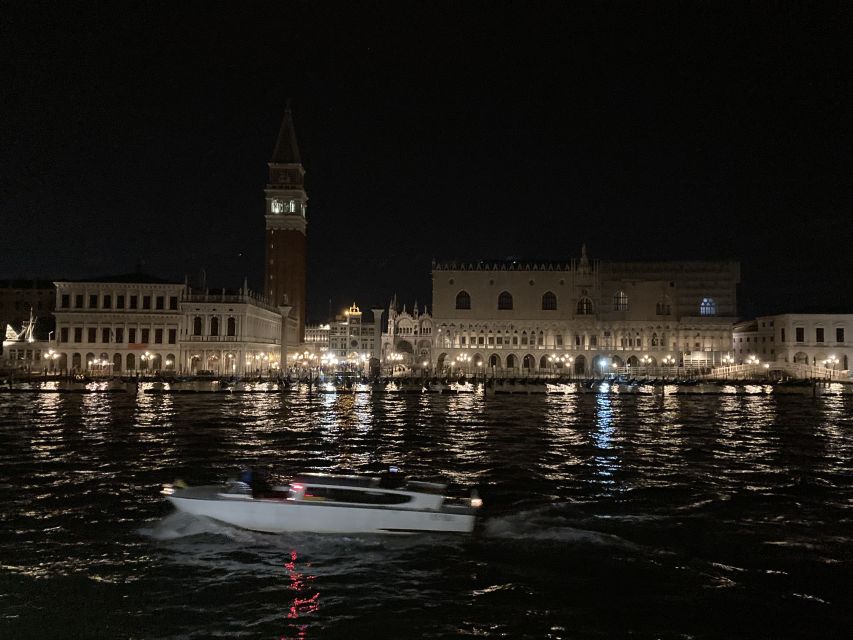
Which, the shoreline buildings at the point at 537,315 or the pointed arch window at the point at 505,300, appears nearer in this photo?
the shoreline buildings at the point at 537,315

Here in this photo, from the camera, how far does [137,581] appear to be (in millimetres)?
13742

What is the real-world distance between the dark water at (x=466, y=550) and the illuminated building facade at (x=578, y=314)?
68.3 meters

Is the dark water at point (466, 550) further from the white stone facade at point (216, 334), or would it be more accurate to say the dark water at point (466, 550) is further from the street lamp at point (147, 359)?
the street lamp at point (147, 359)

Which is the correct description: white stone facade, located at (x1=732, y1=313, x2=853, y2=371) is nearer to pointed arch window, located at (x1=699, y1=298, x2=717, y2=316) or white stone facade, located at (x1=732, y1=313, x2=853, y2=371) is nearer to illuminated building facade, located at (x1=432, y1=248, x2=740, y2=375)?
illuminated building facade, located at (x1=432, y1=248, x2=740, y2=375)

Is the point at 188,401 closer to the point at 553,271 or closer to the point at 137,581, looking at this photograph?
the point at 137,581

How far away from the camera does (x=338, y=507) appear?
1623 centimetres

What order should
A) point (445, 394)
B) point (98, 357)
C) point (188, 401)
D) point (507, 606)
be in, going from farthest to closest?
point (98, 357) → point (445, 394) → point (188, 401) → point (507, 606)

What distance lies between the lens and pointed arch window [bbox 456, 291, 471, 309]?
4038 inches

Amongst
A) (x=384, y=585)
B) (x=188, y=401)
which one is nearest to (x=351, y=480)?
(x=384, y=585)

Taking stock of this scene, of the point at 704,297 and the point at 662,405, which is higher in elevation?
the point at 704,297

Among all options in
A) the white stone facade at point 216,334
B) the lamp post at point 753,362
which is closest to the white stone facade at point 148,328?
the white stone facade at point 216,334

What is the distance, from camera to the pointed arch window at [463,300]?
10256 cm

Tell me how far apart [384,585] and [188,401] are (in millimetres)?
45146

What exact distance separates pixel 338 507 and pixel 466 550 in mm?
3045
